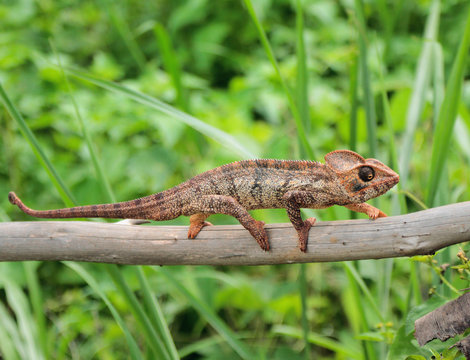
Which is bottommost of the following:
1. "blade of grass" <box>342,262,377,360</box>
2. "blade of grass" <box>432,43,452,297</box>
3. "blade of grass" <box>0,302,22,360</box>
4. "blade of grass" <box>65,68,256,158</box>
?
"blade of grass" <box>0,302,22,360</box>

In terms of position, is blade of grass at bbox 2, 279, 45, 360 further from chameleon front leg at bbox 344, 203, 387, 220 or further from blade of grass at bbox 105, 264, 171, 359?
chameleon front leg at bbox 344, 203, 387, 220

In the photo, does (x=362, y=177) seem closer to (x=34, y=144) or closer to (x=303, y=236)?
(x=303, y=236)

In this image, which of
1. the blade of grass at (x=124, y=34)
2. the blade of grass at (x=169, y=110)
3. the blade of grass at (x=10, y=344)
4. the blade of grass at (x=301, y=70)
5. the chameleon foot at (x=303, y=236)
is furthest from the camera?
the blade of grass at (x=124, y=34)

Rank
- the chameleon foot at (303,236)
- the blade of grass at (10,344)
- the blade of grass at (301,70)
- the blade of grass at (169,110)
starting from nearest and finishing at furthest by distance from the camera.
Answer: the chameleon foot at (303,236)
the blade of grass at (169,110)
the blade of grass at (301,70)
the blade of grass at (10,344)

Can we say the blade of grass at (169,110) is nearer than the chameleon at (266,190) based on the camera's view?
No

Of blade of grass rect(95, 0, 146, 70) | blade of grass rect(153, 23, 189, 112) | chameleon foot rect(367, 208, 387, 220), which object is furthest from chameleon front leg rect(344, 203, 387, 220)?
blade of grass rect(95, 0, 146, 70)

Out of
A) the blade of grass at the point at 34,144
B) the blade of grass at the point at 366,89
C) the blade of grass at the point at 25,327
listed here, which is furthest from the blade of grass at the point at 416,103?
the blade of grass at the point at 25,327

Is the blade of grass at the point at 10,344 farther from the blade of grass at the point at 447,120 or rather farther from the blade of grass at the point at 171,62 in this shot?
the blade of grass at the point at 447,120

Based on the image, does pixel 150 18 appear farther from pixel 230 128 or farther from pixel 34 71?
pixel 230 128

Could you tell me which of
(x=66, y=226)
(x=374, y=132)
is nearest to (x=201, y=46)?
(x=374, y=132)
